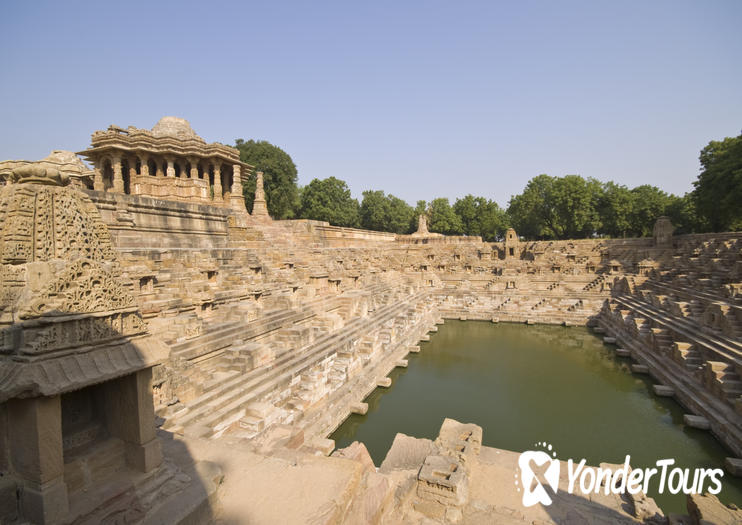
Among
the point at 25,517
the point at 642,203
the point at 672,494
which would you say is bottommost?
the point at 672,494

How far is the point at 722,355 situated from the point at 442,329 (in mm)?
10689

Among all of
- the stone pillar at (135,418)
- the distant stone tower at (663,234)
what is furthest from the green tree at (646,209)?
the stone pillar at (135,418)

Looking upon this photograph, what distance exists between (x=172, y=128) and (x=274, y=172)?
638 inches

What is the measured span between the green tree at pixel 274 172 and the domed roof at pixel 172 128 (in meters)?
13.8

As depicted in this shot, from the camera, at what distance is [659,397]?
9.99 m

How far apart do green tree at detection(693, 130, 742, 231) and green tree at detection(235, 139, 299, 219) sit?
115 feet

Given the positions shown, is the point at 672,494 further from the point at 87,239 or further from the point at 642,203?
the point at 642,203

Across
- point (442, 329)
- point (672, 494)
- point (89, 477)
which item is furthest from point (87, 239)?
point (442, 329)

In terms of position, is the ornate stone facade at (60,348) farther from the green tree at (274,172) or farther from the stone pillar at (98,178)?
the green tree at (274,172)

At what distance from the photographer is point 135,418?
10.4 feet

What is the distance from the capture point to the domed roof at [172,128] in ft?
68.8

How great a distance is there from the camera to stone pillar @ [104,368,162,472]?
3162mm

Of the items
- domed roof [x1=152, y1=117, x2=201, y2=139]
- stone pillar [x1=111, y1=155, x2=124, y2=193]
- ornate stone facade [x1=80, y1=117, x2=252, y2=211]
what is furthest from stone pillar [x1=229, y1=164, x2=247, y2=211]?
stone pillar [x1=111, y1=155, x2=124, y2=193]

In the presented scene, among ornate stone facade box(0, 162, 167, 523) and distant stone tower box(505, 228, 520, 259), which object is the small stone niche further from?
distant stone tower box(505, 228, 520, 259)
